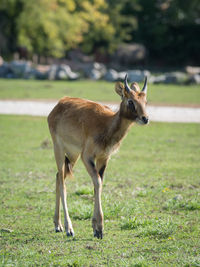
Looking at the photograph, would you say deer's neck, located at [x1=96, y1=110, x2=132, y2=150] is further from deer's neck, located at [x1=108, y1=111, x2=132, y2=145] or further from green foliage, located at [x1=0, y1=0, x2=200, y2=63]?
green foliage, located at [x1=0, y1=0, x2=200, y2=63]

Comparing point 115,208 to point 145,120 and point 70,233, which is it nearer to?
point 70,233

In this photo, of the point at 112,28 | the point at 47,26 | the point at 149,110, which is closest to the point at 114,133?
the point at 149,110

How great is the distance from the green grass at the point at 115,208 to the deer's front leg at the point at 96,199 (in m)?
0.15

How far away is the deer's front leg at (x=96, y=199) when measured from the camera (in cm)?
674

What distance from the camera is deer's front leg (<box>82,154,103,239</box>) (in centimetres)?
674

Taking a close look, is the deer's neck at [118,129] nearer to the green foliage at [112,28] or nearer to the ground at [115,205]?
the ground at [115,205]

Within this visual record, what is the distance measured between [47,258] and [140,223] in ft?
6.25

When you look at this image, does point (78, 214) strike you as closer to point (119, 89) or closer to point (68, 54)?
point (119, 89)

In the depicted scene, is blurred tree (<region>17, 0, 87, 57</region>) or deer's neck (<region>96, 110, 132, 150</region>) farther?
blurred tree (<region>17, 0, 87, 57</region>)

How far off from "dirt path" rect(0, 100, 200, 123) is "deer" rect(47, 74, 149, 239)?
465 inches

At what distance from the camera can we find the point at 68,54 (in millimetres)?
57812

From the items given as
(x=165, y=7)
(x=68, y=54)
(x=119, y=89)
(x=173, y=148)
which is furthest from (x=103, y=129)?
(x=165, y=7)

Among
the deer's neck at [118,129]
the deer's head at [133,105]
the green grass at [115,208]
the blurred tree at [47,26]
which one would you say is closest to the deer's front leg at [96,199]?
the green grass at [115,208]

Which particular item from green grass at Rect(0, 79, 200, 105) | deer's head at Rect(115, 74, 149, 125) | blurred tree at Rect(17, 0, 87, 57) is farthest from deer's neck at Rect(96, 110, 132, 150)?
blurred tree at Rect(17, 0, 87, 57)
